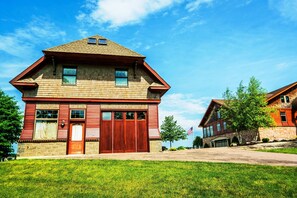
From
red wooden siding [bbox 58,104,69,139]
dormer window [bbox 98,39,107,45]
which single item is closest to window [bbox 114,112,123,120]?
red wooden siding [bbox 58,104,69,139]

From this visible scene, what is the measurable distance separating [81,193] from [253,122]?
2800 centimetres

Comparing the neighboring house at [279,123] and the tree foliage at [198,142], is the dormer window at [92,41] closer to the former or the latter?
the neighboring house at [279,123]

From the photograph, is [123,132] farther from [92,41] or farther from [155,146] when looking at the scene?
[92,41]

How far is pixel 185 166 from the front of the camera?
9.97 metres

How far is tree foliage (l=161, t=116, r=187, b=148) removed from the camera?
5138 centimetres

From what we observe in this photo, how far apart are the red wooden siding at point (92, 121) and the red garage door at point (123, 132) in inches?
14.7

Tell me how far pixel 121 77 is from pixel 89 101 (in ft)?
9.94

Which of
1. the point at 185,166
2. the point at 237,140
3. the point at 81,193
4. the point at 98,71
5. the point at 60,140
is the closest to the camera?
the point at 81,193

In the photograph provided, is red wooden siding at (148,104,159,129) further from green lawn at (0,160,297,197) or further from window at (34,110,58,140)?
green lawn at (0,160,297,197)

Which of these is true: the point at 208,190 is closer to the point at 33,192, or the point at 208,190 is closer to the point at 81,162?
the point at 33,192

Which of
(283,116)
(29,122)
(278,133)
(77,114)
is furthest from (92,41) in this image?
(283,116)

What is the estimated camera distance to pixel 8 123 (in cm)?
3212

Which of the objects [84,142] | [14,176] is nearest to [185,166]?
[14,176]

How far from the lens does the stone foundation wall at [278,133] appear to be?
106ft
